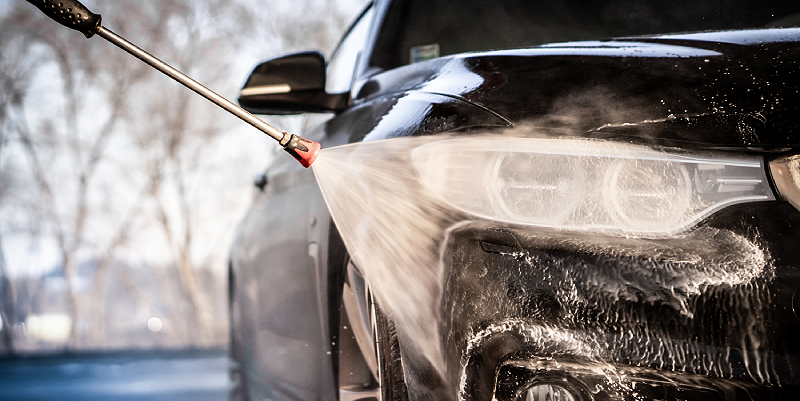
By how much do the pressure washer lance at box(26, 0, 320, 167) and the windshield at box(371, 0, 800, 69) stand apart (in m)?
0.64

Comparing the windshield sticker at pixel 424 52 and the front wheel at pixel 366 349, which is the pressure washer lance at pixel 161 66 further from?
the windshield sticker at pixel 424 52

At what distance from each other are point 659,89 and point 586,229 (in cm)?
25

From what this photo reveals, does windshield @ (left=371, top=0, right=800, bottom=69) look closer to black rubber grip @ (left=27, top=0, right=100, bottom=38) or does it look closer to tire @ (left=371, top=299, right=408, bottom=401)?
black rubber grip @ (left=27, top=0, right=100, bottom=38)

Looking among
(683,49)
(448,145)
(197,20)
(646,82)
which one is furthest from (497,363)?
(197,20)

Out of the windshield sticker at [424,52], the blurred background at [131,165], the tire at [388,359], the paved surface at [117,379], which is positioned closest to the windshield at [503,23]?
the windshield sticker at [424,52]

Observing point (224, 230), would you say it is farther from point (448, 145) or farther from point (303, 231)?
point (448, 145)

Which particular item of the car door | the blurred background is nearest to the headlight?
the car door

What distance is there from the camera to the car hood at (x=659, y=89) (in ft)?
2.56

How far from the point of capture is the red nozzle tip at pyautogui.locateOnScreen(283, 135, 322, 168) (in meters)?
1.00

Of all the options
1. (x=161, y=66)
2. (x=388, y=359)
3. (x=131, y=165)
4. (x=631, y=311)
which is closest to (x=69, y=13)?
(x=161, y=66)

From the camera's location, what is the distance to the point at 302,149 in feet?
3.34

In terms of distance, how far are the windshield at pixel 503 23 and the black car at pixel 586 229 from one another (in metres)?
0.62

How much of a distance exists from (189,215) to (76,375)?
3.96 m

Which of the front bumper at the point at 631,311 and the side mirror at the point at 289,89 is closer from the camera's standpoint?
the front bumper at the point at 631,311
